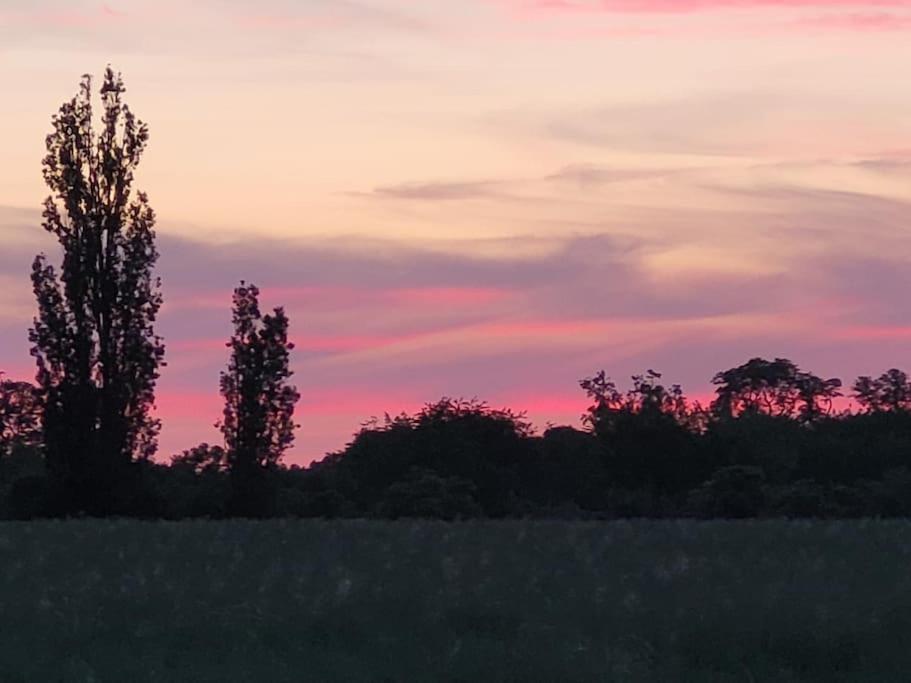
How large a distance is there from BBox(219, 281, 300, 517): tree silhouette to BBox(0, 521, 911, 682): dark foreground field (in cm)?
3171

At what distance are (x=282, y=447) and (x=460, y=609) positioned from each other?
41.7 metres

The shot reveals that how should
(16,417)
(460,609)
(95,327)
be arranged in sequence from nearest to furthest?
(460,609) → (95,327) → (16,417)

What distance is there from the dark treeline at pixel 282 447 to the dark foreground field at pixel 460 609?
15825 mm

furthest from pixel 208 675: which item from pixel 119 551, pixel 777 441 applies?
pixel 777 441

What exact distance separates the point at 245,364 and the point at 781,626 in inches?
1799

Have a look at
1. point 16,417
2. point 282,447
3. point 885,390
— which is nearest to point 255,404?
point 282,447

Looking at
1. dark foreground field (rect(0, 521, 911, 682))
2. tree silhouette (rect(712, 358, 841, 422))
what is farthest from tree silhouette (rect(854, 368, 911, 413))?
dark foreground field (rect(0, 521, 911, 682))

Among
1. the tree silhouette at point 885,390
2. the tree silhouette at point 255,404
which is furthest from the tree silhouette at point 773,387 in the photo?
the tree silhouette at point 255,404

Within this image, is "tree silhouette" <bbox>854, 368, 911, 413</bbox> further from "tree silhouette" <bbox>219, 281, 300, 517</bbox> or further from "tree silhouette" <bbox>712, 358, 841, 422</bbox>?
"tree silhouette" <bbox>219, 281, 300, 517</bbox>

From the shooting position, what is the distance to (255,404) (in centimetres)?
5812

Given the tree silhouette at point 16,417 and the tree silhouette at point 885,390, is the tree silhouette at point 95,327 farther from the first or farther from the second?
the tree silhouette at point 885,390

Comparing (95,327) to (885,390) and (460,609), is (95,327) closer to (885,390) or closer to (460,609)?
(460,609)

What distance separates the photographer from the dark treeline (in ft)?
147

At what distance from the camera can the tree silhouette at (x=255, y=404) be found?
54.1 m
